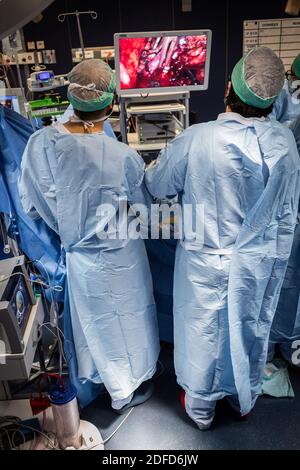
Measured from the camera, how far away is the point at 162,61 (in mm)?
2027

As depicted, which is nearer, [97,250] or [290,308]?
[97,250]

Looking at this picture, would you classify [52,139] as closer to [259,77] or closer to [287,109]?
[259,77]

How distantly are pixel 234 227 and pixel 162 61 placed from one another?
109 centimetres

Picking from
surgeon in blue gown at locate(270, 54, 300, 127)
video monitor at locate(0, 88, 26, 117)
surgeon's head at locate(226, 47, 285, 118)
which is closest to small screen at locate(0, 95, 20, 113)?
video monitor at locate(0, 88, 26, 117)

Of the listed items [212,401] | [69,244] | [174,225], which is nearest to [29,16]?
[69,244]

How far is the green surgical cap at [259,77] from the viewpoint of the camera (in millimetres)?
1361

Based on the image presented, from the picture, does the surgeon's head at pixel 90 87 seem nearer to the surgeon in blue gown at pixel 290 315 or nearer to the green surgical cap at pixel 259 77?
the green surgical cap at pixel 259 77

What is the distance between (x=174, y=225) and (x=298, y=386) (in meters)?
1.13

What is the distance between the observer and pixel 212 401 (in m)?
1.76

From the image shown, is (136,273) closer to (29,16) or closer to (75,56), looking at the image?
(29,16)

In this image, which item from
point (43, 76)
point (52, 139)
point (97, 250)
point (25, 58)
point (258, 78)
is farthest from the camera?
point (25, 58)

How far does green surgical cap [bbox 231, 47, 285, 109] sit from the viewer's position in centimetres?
136

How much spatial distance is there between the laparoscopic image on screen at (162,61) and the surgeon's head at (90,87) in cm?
53

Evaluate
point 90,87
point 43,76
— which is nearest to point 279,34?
point 43,76
